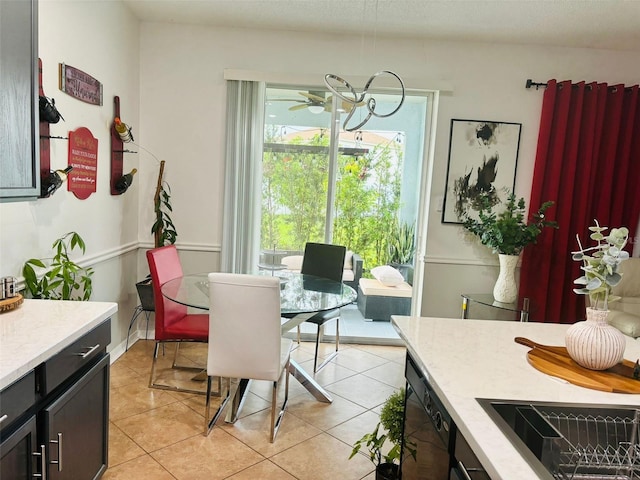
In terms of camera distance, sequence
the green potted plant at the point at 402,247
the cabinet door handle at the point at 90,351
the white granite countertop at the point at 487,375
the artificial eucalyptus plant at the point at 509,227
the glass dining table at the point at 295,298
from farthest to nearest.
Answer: the green potted plant at the point at 402,247, the artificial eucalyptus plant at the point at 509,227, the glass dining table at the point at 295,298, the cabinet door handle at the point at 90,351, the white granite countertop at the point at 487,375

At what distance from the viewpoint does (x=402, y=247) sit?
4398 millimetres

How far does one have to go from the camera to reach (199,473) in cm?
230

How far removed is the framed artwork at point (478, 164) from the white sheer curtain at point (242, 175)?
5.64ft

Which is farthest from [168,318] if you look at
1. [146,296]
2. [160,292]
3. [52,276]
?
[52,276]

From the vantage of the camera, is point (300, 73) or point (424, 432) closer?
point (424, 432)

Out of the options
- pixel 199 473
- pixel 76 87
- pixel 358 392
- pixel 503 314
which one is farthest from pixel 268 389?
pixel 76 87

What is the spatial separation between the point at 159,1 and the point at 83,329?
2802mm

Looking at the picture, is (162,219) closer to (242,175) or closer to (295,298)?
(242,175)

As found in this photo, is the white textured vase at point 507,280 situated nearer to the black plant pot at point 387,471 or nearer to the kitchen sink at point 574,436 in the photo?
the black plant pot at point 387,471

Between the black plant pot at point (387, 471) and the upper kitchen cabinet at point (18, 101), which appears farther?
the black plant pot at point (387, 471)

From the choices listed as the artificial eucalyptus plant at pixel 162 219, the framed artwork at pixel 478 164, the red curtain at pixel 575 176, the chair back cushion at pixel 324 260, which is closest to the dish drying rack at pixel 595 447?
the chair back cushion at pixel 324 260

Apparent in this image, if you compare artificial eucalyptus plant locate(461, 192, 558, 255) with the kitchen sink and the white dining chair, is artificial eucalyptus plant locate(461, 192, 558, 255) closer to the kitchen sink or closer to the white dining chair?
the white dining chair

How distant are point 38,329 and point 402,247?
10.8ft

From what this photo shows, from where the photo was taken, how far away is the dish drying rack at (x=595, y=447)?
1061mm
